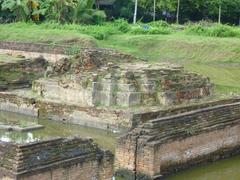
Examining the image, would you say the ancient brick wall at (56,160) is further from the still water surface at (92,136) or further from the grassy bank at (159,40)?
the grassy bank at (159,40)

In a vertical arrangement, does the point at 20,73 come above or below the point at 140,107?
below

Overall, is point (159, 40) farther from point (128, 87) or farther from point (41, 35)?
point (128, 87)

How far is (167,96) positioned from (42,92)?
14.3 ft

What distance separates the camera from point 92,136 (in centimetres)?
1611

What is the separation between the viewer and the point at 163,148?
11.8m

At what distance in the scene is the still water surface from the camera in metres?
12.5

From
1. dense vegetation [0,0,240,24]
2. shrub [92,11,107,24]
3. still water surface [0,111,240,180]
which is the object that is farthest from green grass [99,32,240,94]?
still water surface [0,111,240,180]

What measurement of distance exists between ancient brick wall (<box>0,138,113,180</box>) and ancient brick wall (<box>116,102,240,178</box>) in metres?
1.51

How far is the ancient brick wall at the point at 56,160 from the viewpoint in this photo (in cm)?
873

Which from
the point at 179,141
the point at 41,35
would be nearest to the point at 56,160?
the point at 179,141

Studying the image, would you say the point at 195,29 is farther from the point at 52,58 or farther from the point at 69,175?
the point at 69,175

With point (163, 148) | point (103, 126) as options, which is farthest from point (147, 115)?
point (163, 148)

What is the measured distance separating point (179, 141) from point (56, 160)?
3.88 meters

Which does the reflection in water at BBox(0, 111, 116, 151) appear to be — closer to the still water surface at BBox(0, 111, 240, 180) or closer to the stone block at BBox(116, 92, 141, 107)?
the still water surface at BBox(0, 111, 240, 180)
